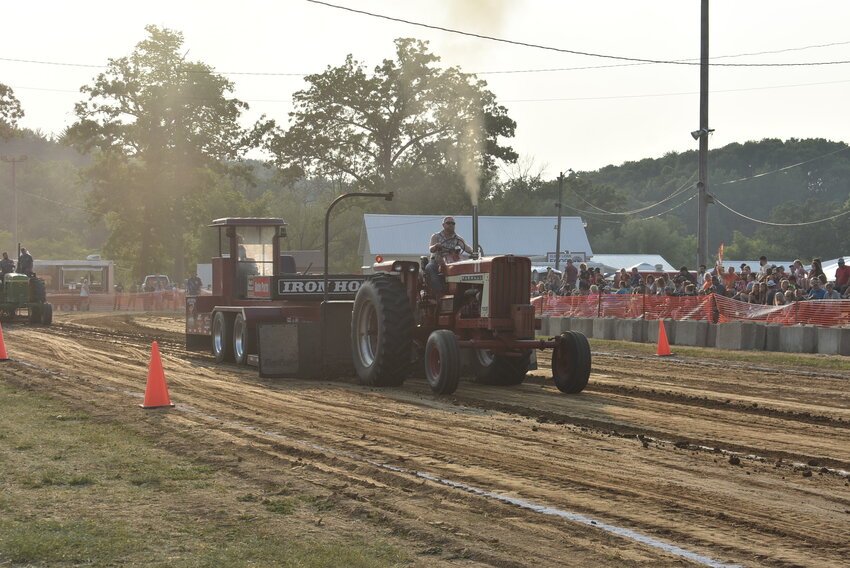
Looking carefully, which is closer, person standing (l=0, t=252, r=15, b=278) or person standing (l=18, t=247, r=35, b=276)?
person standing (l=18, t=247, r=35, b=276)

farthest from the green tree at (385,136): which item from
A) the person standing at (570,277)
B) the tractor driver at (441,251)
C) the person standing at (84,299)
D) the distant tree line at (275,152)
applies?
the tractor driver at (441,251)

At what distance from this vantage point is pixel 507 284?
491 inches

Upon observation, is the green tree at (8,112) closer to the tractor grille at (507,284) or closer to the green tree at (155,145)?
the green tree at (155,145)

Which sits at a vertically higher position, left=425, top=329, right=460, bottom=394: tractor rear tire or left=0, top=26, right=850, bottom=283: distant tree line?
left=0, top=26, right=850, bottom=283: distant tree line

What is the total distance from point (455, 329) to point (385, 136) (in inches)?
2265

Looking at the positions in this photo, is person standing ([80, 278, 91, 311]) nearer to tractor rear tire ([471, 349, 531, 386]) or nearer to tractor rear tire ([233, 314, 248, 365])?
tractor rear tire ([233, 314, 248, 365])

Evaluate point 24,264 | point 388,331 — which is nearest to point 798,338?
point 388,331

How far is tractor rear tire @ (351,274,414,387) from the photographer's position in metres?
12.9

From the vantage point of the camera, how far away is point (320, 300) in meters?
16.7

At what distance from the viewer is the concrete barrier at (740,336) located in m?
20.0

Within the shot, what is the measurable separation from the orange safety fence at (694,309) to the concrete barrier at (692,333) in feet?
2.54

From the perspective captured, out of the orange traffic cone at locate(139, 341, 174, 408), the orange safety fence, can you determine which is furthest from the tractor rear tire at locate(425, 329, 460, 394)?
the orange safety fence

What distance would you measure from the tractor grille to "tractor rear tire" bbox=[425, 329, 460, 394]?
0.64m

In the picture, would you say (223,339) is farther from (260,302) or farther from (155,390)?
(155,390)
